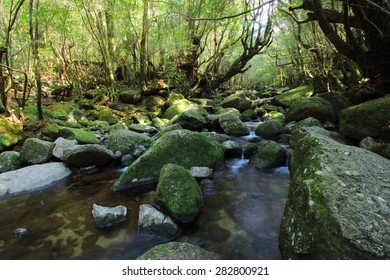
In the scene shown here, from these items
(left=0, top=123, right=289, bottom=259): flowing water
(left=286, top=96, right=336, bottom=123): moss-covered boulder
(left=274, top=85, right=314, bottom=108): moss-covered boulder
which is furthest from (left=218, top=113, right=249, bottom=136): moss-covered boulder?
(left=274, top=85, right=314, bottom=108): moss-covered boulder

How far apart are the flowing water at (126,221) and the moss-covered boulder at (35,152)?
1.13 meters

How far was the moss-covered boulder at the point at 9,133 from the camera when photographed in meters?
6.01

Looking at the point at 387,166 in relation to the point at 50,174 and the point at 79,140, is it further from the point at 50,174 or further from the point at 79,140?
the point at 79,140

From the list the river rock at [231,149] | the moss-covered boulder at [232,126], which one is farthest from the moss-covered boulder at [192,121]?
the river rock at [231,149]

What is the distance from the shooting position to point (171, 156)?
4.95 metres

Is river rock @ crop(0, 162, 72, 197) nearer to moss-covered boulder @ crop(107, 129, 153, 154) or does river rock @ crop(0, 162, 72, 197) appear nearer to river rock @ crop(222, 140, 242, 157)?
moss-covered boulder @ crop(107, 129, 153, 154)

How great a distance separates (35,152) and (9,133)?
1.31m

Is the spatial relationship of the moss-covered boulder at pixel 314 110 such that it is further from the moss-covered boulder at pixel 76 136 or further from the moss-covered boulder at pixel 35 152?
the moss-covered boulder at pixel 35 152

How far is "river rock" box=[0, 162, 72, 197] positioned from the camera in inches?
181

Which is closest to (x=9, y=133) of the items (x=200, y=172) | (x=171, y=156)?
(x=171, y=156)

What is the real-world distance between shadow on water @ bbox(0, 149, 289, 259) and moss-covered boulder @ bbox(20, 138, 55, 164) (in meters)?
1.12

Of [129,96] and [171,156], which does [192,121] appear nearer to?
[171,156]

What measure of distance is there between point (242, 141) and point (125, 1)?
773cm
